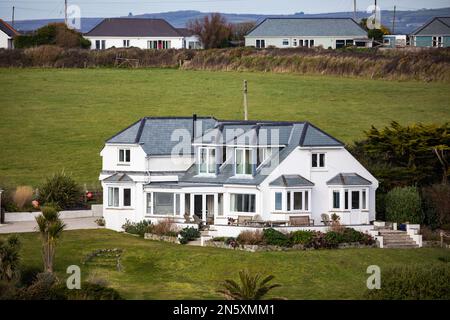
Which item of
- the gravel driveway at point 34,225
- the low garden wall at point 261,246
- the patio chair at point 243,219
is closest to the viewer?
the low garden wall at point 261,246

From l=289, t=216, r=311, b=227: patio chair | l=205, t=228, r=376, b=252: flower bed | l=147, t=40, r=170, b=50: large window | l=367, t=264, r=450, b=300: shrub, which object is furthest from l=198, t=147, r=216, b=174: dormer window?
l=147, t=40, r=170, b=50: large window

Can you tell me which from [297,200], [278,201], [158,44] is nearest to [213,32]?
[158,44]

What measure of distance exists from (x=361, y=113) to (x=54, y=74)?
95.0 ft

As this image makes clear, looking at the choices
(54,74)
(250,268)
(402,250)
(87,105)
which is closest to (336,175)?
(402,250)

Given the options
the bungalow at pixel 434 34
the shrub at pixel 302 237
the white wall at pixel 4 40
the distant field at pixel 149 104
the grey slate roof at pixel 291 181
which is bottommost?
the shrub at pixel 302 237

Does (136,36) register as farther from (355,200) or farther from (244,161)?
(355,200)

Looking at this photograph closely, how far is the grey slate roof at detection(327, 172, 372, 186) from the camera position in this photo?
63.4 meters

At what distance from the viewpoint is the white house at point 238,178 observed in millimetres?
62625

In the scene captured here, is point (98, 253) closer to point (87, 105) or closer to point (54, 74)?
point (87, 105)

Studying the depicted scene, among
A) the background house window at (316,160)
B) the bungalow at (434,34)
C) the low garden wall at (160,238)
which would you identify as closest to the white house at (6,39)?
the bungalow at (434,34)

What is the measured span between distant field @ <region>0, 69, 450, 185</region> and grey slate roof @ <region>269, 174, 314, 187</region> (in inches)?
682

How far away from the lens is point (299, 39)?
13338 centimetres

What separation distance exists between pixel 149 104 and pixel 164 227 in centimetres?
3684

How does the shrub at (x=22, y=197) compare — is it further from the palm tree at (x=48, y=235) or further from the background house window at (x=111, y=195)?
the palm tree at (x=48, y=235)
